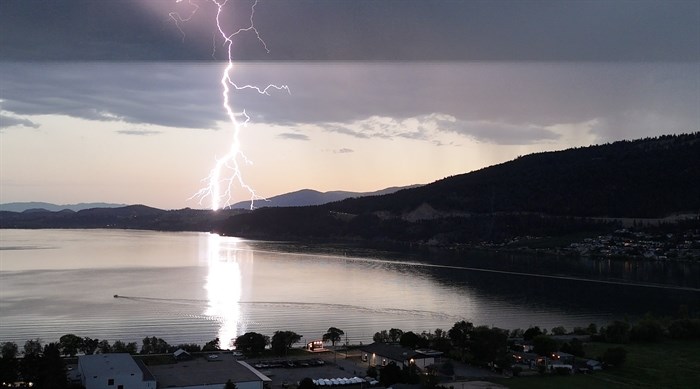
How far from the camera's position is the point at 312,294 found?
21953mm

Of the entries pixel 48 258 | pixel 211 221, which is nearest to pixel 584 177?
pixel 48 258

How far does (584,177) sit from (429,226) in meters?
13.9

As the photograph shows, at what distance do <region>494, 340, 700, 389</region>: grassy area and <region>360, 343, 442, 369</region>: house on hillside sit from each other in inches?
53.6

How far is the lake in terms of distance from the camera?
16250 mm

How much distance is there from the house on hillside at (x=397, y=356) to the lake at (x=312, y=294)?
124 inches

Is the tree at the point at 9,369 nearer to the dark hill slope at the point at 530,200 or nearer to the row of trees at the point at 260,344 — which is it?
the row of trees at the point at 260,344

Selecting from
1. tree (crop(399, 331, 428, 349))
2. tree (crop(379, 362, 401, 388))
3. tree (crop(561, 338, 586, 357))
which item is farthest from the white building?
tree (crop(561, 338, 586, 357))

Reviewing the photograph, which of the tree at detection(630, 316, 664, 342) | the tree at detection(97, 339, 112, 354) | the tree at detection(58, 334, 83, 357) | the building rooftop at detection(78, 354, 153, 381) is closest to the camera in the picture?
the building rooftop at detection(78, 354, 153, 381)

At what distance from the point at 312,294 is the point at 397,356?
1155 centimetres

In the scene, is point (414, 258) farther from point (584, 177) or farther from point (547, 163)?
point (547, 163)

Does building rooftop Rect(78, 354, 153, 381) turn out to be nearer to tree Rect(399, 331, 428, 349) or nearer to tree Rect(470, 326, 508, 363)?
tree Rect(399, 331, 428, 349)

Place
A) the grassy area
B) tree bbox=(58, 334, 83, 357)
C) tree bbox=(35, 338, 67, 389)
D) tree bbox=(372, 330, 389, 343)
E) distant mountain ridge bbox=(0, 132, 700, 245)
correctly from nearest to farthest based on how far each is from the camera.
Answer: tree bbox=(35, 338, 67, 389), the grassy area, tree bbox=(58, 334, 83, 357), tree bbox=(372, 330, 389, 343), distant mountain ridge bbox=(0, 132, 700, 245)

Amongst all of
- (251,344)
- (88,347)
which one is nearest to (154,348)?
(88,347)

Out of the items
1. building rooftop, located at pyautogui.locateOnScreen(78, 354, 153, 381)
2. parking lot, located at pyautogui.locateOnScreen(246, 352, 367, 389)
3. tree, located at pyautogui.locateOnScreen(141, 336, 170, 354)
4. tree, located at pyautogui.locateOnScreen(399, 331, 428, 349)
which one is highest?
tree, located at pyautogui.locateOnScreen(399, 331, 428, 349)
